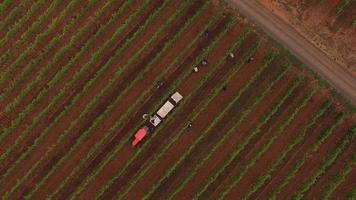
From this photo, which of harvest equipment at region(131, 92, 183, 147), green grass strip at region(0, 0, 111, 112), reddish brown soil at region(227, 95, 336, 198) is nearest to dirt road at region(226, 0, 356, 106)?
reddish brown soil at region(227, 95, 336, 198)

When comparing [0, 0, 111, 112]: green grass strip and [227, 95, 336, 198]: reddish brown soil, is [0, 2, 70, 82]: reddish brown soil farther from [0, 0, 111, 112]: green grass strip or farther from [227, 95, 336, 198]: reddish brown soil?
[227, 95, 336, 198]: reddish brown soil

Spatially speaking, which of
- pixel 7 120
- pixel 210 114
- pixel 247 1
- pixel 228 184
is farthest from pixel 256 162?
pixel 7 120

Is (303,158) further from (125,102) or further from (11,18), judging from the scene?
(11,18)

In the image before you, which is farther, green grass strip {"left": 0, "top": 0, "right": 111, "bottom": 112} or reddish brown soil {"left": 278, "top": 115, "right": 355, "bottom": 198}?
green grass strip {"left": 0, "top": 0, "right": 111, "bottom": 112}

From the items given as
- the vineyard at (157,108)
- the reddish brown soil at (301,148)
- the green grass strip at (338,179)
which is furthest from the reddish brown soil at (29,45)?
the green grass strip at (338,179)

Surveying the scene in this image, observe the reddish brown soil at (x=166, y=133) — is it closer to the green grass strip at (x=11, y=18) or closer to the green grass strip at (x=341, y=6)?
the green grass strip at (x=341, y=6)

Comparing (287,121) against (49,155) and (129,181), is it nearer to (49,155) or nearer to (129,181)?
(129,181)
